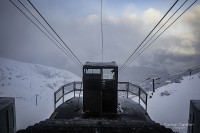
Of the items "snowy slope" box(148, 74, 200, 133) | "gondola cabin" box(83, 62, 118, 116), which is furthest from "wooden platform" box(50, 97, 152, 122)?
"snowy slope" box(148, 74, 200, 133)

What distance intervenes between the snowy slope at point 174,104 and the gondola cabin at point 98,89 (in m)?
4.97

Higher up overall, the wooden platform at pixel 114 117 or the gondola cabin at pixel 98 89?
the gondola cabin at pixel 98 89

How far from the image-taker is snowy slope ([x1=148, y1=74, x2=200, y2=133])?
598 inches

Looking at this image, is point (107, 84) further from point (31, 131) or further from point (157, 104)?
point (157, 104)

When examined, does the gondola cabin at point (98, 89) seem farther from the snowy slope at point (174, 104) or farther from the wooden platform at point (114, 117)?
the snowy slope at point (174, 104)

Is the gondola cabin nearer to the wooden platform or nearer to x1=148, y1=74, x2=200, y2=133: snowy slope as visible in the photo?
the wooden platform

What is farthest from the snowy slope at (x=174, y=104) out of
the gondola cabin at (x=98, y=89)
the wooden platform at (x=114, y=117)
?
the gondola cabin at (x=98, y=89)

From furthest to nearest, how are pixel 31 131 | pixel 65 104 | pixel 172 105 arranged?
pixel 172 105
pixel 65 104
pixel 31 131

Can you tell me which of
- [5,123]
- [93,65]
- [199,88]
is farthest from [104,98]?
[199,88]

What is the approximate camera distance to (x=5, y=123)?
6562 millimetres

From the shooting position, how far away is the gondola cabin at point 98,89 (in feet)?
38.5

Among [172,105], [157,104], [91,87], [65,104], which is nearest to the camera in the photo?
[91,87]

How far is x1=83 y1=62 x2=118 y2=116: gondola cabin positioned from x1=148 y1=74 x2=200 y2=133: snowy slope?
4.97 metres

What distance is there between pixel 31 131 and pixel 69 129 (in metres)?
1.00
